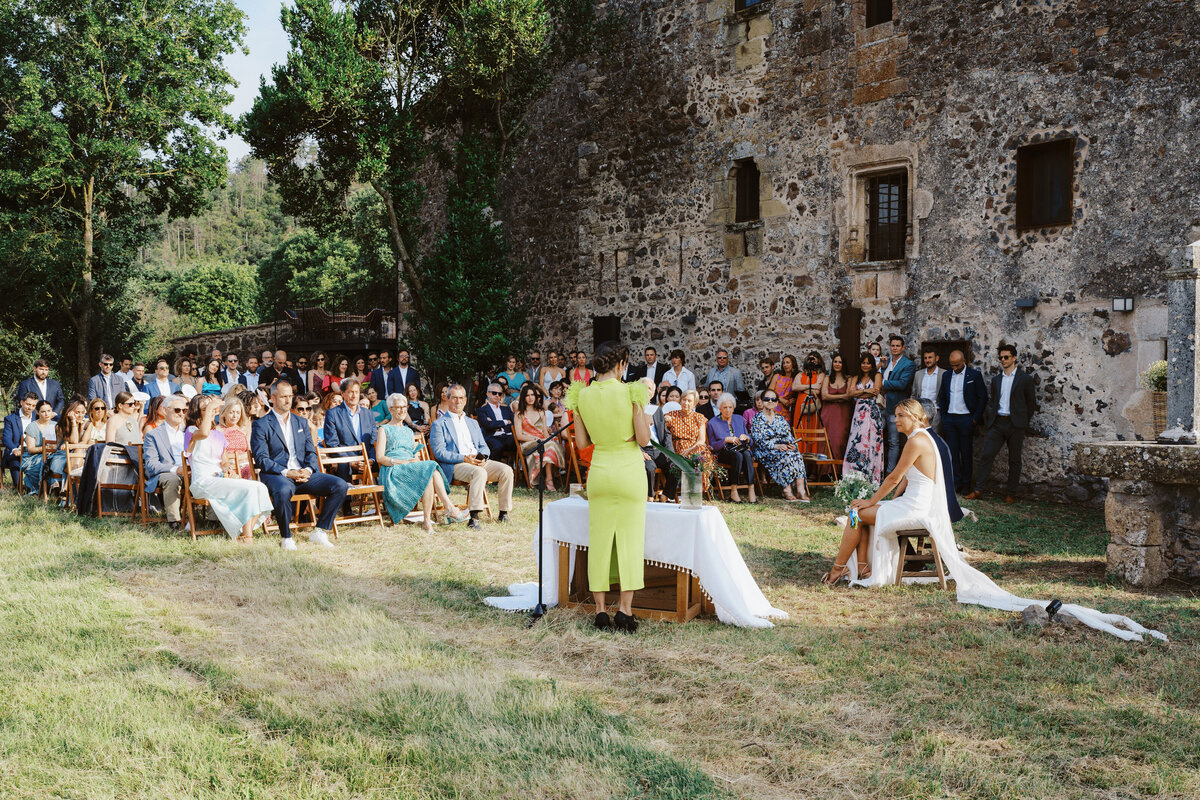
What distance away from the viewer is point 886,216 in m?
11.5

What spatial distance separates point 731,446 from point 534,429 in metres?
2.31

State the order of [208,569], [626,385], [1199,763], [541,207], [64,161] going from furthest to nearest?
[64,161]
[541,207]
[208,569]
[626,385]
[1199,763]

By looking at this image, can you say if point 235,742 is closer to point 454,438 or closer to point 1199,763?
point 1199,763

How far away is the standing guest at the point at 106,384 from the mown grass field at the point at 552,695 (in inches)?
237

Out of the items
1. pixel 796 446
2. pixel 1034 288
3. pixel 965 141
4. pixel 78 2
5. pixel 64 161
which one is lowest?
pixel 796 446

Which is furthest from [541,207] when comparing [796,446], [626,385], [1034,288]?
[626,385]

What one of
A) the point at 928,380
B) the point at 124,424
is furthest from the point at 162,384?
the point at 928,380

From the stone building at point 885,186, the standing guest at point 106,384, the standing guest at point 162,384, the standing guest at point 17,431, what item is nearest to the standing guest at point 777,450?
the stone building at point 885,186

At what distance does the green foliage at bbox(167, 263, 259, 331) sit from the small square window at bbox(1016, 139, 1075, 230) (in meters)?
31.1

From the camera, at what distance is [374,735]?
11.4ft

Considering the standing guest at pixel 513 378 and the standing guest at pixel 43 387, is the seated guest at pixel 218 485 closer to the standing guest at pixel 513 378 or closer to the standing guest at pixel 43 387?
the standing guest at pixel 43 387

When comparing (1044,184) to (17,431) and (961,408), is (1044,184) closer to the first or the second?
(961,408)

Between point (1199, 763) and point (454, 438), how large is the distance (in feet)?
21.8

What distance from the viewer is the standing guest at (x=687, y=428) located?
956 centimetres
